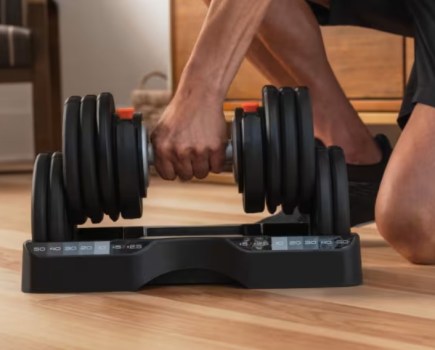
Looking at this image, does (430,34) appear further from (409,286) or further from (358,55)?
(358,55)

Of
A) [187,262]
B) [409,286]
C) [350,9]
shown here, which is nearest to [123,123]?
[187,262]

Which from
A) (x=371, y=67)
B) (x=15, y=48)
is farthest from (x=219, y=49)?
(x=15, y=48)

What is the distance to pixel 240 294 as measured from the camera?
55.1 inches

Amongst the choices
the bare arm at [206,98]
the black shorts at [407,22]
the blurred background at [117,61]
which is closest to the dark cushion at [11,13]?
the blurred background at [117,61]

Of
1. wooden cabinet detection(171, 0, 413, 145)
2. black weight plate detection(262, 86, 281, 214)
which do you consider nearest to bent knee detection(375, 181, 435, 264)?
black weight plate detection(262, 86, 281, 214)

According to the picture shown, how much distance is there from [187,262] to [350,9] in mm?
717

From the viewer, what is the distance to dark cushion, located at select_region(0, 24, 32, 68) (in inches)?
137

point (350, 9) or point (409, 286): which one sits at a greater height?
point (350, 9)

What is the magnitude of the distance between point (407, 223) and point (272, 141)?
Answer: 0.34 m

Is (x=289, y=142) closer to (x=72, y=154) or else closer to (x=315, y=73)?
(x=72, y=154)

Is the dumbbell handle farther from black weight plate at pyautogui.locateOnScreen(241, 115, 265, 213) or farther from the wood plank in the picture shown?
the wood plank

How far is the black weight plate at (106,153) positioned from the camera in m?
1.40

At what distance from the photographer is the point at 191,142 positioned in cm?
141

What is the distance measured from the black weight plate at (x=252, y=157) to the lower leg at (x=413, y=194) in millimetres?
294
